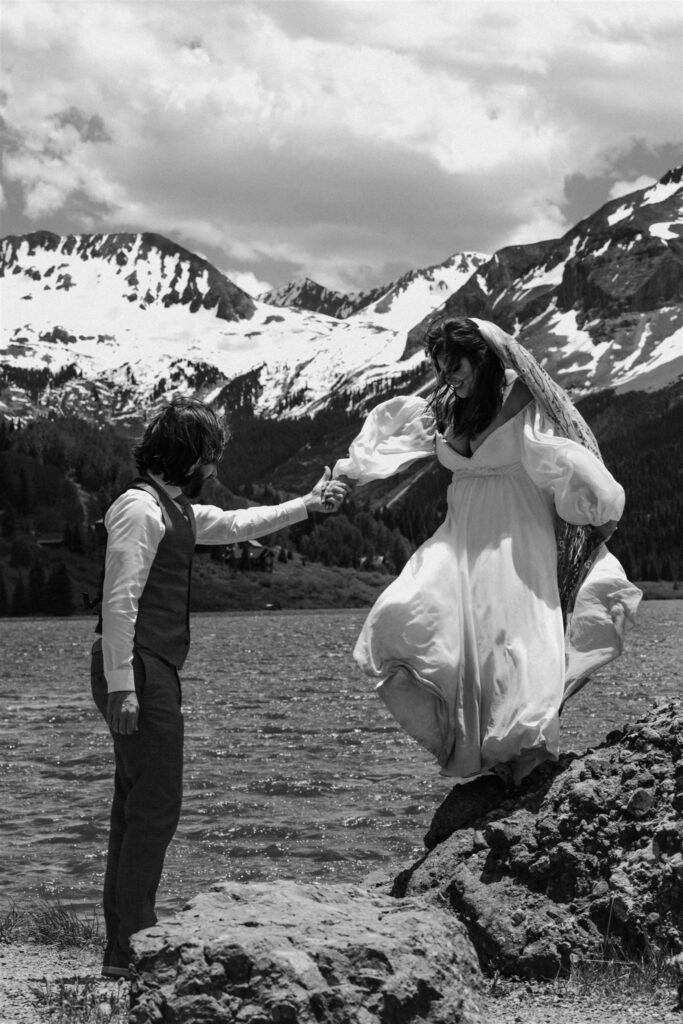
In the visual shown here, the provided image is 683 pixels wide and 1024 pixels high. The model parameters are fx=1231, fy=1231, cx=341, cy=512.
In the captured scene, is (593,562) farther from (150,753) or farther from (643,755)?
(150,753)

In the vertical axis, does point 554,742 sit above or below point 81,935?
above

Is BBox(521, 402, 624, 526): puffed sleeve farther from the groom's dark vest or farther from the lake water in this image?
the lake water

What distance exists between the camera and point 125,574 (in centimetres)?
649

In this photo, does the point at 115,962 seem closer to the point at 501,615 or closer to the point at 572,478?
the point at 501,615

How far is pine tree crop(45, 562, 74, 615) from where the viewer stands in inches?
7510

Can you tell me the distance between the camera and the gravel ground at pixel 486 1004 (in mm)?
5770

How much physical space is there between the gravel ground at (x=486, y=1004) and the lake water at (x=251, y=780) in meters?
5.19

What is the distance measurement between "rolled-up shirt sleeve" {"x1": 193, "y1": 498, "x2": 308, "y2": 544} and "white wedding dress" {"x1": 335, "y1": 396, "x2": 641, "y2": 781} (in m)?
0.88

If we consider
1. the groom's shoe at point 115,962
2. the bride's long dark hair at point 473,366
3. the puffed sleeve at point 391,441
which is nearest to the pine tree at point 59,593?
the puffed sleeve at point 391,441

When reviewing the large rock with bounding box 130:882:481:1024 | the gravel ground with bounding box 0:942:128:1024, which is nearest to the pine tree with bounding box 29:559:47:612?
the gravel ground with bounding box 0:942:128:1024

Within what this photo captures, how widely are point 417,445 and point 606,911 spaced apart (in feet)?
11.4

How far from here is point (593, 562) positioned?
8.48 metres

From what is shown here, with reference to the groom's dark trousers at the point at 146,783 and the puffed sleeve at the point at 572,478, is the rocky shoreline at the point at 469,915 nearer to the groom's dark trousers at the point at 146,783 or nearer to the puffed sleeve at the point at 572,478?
the groom's dark trousers at the point at 146,783

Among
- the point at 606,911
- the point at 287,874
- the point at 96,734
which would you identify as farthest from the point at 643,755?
the point at 96,734
